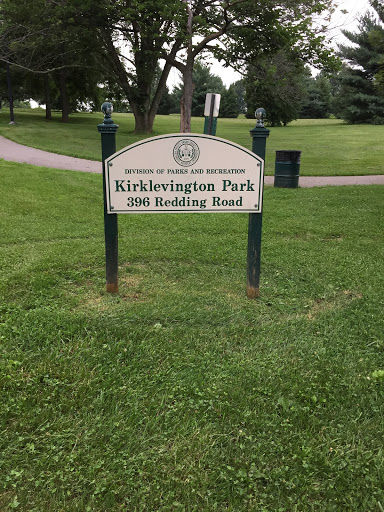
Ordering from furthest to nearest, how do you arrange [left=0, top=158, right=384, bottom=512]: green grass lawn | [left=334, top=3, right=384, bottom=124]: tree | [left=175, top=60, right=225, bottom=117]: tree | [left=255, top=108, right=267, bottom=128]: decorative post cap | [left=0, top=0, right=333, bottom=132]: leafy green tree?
[left=175, top=60, right=225, bottom=117]: tree → [left=334, top=3, right=384, bottom=124]: tree → [left=0, top=0, right=333, bottom=132]: leafy green tree → [left=255, top=108, right=267, bottom=128]: decorative post cap → [left=0, top=158, right=384, bottom=512]: green grass lawn

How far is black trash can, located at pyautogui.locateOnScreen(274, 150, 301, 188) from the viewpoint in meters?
11.3

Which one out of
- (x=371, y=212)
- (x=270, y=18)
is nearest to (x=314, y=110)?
(x=270, y=18)

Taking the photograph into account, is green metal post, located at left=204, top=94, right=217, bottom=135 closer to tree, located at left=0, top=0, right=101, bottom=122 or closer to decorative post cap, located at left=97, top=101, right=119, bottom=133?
decorative post cap, located at left=97, top=101, right=119, bottom=133

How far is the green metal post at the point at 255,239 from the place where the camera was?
3.93m

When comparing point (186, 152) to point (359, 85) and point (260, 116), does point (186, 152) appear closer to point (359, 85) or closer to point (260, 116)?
point (260, 116)

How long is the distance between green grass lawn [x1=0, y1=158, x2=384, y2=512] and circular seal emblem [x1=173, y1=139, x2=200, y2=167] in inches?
48.6

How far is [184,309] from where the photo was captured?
3932mm

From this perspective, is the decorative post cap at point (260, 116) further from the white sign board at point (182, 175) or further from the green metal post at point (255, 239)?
the white sign board at point (182, 175)

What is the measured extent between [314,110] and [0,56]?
45321 mm

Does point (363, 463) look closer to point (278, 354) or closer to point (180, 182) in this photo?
point (278, 354)

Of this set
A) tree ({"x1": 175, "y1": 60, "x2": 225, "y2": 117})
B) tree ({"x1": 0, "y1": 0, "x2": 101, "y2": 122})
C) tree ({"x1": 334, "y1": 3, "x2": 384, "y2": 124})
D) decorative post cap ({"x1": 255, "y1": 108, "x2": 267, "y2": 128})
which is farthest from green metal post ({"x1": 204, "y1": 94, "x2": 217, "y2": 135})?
tree ({"x1": 175, "y1": 60, "x2": 225, "y2": 117})

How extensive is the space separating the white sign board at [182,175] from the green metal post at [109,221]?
114 millimetres

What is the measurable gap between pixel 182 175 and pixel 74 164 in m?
11.7

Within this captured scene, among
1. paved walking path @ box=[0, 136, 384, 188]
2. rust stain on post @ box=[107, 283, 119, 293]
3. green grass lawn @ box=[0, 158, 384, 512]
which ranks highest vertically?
paved walking path @ box=[0, 136, 384, 188]
